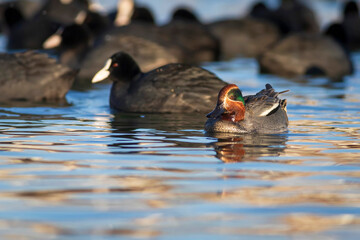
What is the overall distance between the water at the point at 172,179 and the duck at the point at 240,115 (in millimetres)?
226

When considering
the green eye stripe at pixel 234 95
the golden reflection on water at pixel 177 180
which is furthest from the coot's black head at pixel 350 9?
the green eye stripe at pixel 234 95

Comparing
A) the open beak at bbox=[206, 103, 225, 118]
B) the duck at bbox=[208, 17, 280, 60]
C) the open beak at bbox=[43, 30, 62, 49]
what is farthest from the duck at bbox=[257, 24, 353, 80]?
the open beak at bbox=[206, 103, 225, 118]

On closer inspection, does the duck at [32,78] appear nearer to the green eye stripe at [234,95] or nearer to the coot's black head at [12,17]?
the green eye stripe at [234,95]

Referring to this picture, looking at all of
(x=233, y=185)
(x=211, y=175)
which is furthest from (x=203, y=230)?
(x=211, y=175)

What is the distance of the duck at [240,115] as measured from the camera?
35.1 ft

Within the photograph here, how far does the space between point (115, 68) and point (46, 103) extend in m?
1.59

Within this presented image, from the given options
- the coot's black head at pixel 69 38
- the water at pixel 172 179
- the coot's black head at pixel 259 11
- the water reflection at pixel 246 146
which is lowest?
the water at pixel 172 179

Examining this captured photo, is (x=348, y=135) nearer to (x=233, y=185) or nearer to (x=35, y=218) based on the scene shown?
(x=233, y=185)

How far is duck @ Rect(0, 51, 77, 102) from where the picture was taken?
49.7 ft

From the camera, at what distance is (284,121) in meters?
11.3

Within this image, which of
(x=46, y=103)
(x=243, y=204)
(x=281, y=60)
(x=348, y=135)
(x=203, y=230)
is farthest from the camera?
(x=281, y=60)

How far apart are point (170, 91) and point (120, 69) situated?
1.18m

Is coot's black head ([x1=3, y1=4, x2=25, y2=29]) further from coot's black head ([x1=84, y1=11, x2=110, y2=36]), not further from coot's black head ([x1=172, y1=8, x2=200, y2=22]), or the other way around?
coot's black head ([x1=172, y1=8, x2=200, y2=22])

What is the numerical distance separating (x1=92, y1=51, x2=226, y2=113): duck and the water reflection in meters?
2.72
